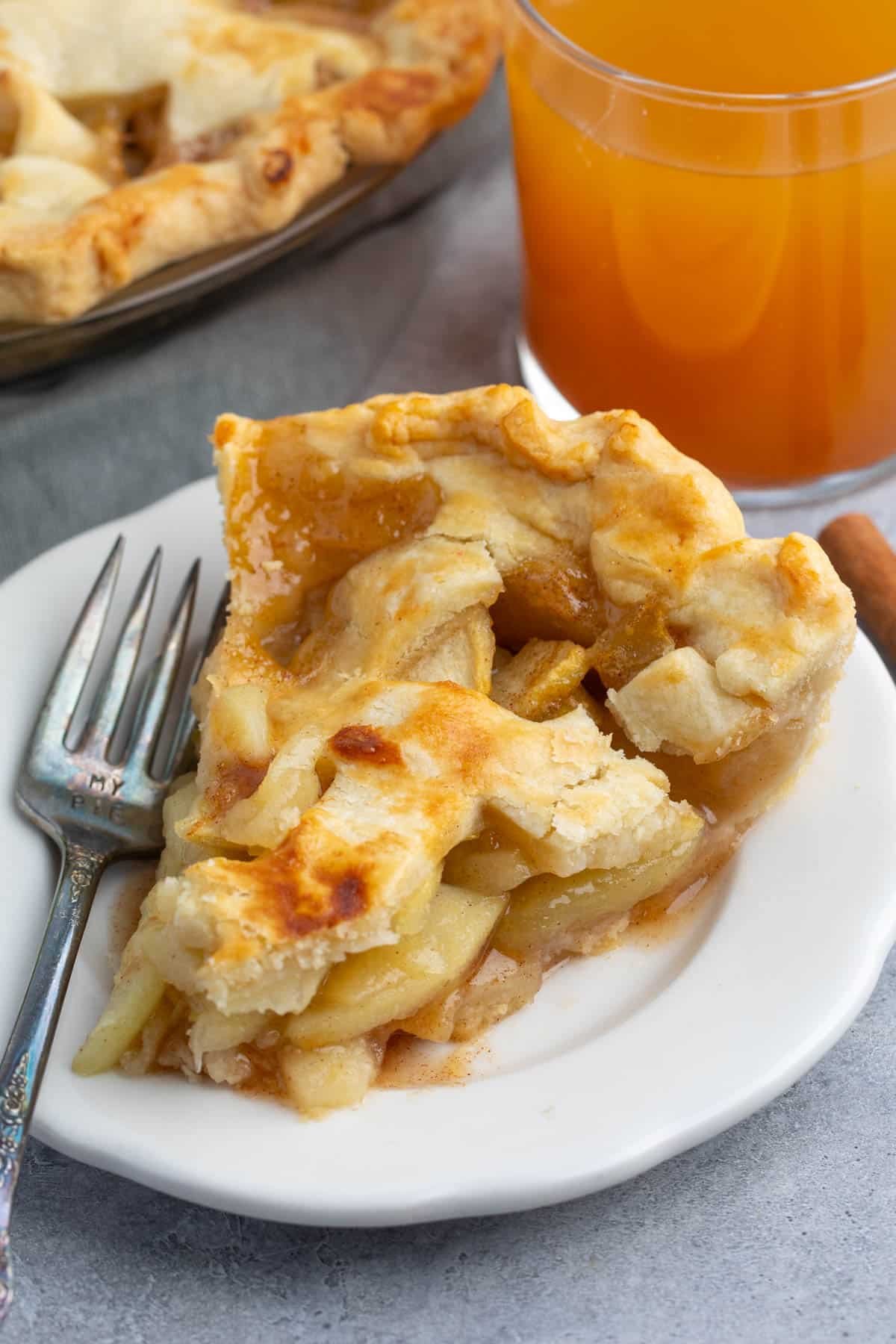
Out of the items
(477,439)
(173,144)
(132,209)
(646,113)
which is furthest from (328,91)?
(477,439)

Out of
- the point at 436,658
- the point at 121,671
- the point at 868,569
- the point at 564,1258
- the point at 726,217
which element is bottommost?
the point at 564,1258

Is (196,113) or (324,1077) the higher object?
(196,113)

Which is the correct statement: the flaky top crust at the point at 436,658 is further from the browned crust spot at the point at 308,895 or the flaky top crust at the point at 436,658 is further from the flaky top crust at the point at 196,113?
the flaky top crust at the point at 196,113

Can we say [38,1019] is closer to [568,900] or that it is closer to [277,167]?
[568,900]

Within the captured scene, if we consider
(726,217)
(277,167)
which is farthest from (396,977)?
(277,167)

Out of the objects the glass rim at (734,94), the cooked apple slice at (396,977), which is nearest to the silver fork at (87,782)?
the cooked apple slice at (396,977)

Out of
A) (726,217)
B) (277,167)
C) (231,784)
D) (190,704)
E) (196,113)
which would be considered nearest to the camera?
(231,784)
